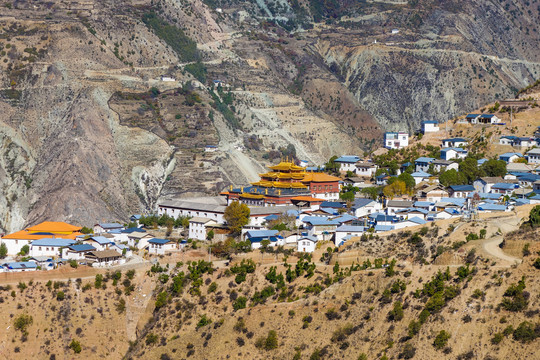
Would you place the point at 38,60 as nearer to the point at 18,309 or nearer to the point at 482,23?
the point at 18,309

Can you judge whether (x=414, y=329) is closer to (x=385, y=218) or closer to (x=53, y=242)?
(x=385, y=218)

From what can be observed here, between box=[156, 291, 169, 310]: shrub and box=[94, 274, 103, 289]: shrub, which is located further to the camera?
box=[94, 274, 103, 289]: shrub

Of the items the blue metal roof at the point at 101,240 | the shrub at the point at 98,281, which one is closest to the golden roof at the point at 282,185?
the blue metal roof at the point at 101,240

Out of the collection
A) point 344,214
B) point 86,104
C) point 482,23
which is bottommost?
point 344,214

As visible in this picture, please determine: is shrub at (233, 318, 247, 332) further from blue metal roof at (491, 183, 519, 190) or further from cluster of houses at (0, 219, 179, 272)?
blue metal roof at (491, 183, 519, 190)

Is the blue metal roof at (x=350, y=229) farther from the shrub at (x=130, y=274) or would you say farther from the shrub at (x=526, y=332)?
the shrub at (x=526, y=332)

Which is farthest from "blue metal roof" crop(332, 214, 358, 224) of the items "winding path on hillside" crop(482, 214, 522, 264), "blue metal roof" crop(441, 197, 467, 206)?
"winding path on hillside" crop(482, 214, 522, 264)

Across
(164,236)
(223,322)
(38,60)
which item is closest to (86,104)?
(38,60)

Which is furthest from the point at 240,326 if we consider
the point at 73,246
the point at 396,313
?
the point at 73,246
